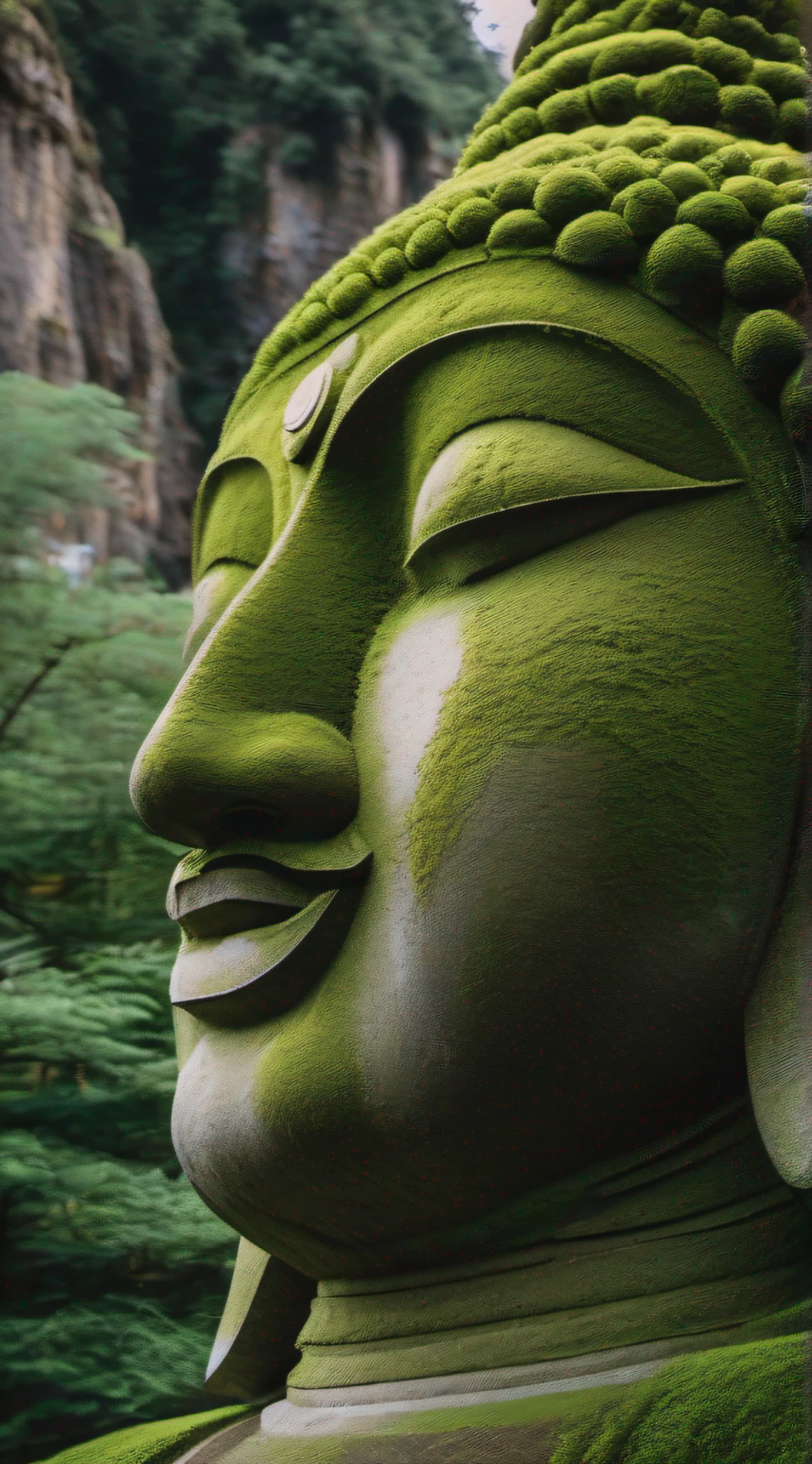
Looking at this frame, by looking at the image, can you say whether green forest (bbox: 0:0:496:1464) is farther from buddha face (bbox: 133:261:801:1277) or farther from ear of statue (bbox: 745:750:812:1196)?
ear of statue (bbox: 745:750:812:1196)

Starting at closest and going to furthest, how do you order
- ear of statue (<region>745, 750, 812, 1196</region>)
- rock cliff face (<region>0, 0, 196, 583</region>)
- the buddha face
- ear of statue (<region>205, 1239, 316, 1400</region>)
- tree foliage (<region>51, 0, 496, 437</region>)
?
1. ear of statue (<region>745, 750, 812, 1196</region>)
2. the buddha face
3. ear of statue (<region>205, 1239, 316, 1400</region>)
4. rock cliff face (<region>0, 0, 196, 583</region>)
5. tree foliage (<region>51, 0, 496, 437</region>)

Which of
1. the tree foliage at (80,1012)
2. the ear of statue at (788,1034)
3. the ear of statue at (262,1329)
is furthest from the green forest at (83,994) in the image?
the ear of statue at (788,1034)

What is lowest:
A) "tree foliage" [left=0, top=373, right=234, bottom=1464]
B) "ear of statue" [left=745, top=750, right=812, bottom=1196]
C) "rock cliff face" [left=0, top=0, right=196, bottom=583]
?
"tree foliage" [left=0, top=373, right=234, bottom=1464]

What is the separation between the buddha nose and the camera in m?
1.72

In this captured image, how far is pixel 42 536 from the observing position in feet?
21.4

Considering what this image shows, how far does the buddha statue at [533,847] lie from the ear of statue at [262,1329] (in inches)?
4.9

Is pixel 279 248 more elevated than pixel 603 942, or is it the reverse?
pixel 279 248

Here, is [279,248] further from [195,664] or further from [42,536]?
[195,664]

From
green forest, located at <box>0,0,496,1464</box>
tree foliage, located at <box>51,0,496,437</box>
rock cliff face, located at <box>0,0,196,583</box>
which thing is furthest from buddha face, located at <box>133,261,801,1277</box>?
tree foliage, located at <box>51,0,496,437</box>

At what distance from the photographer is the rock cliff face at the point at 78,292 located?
8.20 m

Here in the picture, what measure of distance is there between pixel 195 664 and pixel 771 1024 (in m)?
0.91

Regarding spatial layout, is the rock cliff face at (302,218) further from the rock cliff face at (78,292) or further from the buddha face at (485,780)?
the buddha face at (485,780)

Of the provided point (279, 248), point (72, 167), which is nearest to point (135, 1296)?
point (72, 167)

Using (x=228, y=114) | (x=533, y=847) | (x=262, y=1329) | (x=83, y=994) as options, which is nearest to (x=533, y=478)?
(x=533, y=847)
